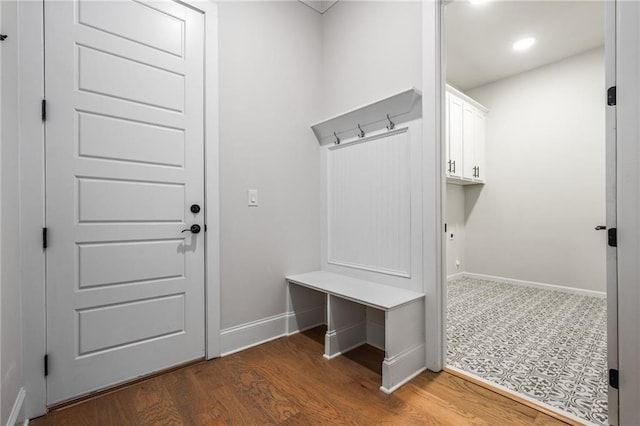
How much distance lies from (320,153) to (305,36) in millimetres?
1026

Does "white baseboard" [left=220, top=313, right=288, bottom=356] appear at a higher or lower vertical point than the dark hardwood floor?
higher

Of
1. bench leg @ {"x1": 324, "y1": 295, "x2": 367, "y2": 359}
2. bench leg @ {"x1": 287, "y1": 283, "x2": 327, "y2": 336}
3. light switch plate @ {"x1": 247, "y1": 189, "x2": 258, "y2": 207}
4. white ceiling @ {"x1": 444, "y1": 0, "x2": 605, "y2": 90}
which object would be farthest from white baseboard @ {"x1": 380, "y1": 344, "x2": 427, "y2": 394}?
white ceiling @ {"x1": 444, "y1": 0, "x2": 605, "y2": 90}

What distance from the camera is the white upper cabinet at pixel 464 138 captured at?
3.67 m

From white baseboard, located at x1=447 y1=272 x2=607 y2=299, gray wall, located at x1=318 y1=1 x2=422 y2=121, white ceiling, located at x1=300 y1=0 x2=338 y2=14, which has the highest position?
white ceiling, located at x1=300 y1=0 x2=338 y2=14

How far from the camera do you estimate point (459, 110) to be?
3.81 m

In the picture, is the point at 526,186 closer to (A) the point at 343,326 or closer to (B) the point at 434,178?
(B) the point at 434,178

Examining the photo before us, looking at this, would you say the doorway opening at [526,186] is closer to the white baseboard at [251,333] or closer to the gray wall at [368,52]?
the gray wall at [368,52]

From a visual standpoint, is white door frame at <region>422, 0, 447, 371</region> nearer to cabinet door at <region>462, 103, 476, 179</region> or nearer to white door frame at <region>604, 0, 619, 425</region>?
white door frame at <region>604, 0, 619, 425</region>

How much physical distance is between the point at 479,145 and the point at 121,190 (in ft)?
14.2

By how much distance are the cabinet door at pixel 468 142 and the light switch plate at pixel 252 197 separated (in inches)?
113

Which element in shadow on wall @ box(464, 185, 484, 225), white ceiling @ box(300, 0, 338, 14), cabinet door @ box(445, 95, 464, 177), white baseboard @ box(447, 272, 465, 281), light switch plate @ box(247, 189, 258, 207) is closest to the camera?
light switch plate @ box(247, 189, 258, 207)

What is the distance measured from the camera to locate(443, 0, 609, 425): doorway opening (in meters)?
2.42

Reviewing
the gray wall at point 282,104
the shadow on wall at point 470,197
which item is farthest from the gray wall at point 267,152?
the shadow on wall at point 470,197

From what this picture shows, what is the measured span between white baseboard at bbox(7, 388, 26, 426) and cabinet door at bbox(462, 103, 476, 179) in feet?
14.2
